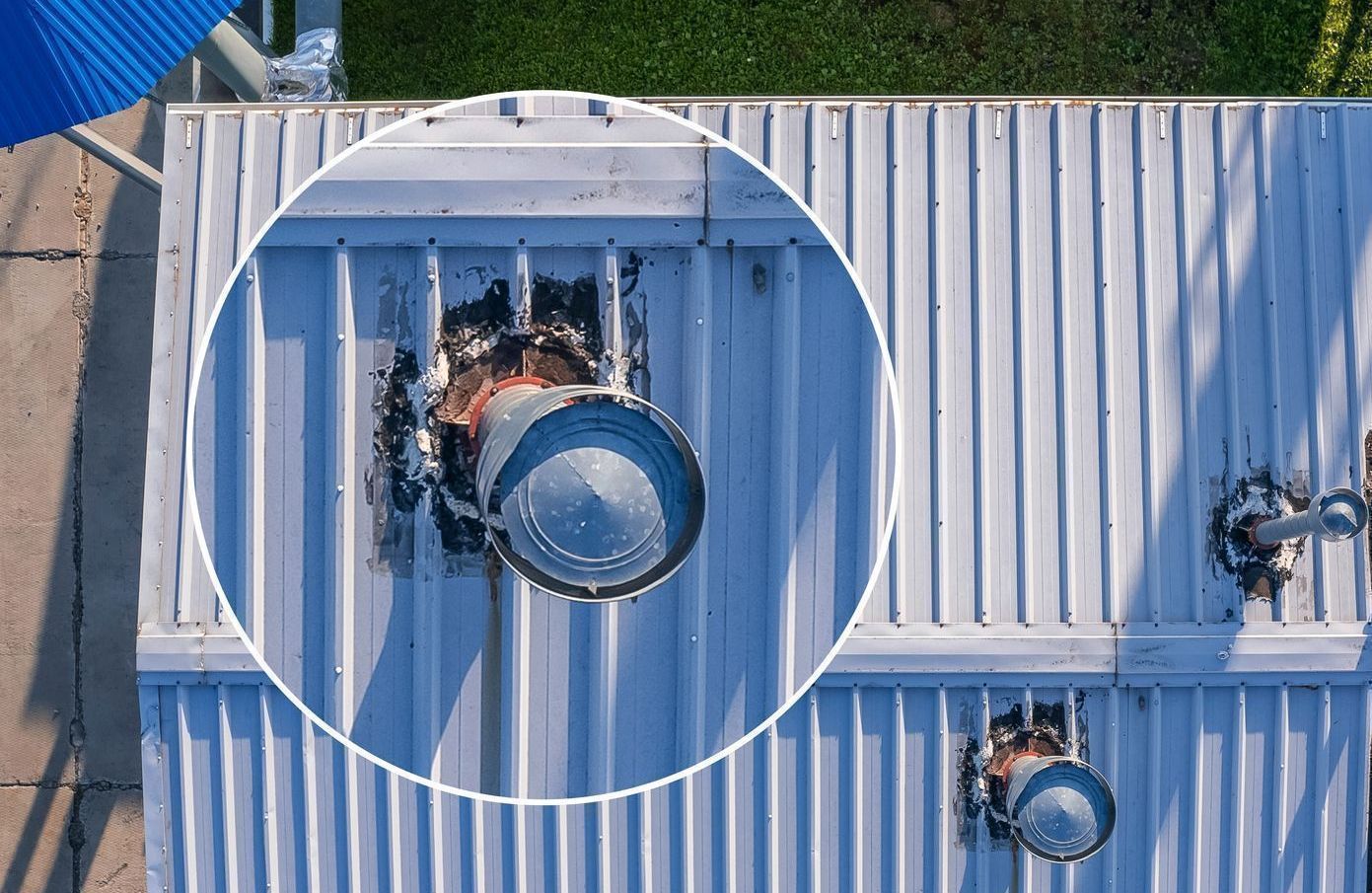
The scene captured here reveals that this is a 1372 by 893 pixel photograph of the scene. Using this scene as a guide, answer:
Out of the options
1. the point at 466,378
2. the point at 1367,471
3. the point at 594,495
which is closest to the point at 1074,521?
the point at 1367,471

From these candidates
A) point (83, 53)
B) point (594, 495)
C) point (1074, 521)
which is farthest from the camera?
point (1074, 521)

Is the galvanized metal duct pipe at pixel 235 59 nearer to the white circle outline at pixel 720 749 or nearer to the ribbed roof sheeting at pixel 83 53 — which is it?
the ribbed roof sheeting at pixel 83 53

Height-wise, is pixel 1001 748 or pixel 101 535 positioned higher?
pixel 101 535

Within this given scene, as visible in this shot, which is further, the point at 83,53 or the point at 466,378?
the point at 83,53

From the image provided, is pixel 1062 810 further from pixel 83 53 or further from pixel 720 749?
pixel 83 53

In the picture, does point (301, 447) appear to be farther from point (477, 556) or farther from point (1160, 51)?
point (1160, 51)

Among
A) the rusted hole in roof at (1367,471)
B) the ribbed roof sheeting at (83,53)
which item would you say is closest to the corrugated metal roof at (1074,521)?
the rusted hole in roof at (1367,471)

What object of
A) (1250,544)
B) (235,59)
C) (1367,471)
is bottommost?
(1250,544)

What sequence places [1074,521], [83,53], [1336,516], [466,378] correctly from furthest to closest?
[1074,521] → [1336,516] → [83,53] → [466,378]

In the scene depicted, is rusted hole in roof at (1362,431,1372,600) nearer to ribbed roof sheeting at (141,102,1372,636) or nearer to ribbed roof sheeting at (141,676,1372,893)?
ribbed roof sheeting at (141,102,1372,636)
